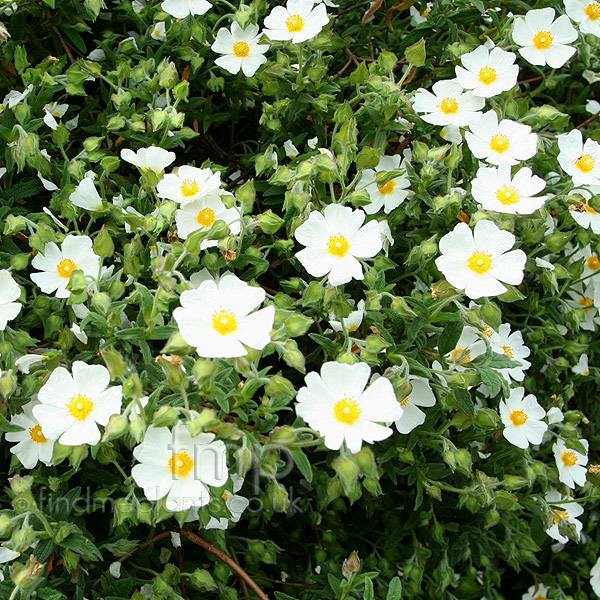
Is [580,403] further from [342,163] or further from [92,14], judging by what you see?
[92,14]

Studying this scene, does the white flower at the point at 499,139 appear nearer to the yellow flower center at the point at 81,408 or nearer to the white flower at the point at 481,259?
the white flower at the point at 481,259

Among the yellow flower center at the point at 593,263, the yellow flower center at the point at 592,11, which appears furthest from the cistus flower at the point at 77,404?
the yellow flower center at the point at 592,11

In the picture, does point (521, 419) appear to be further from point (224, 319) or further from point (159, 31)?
point (159, 31)

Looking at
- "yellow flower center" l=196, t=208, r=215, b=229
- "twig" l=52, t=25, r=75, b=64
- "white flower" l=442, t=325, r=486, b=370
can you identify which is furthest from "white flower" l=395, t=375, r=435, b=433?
"twig" l=52, t=25, r=75, b=64

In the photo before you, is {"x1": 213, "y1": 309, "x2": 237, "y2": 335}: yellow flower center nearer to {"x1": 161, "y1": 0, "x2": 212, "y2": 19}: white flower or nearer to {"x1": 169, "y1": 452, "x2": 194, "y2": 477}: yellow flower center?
{"x1": 169, "y1": 452, "x2": 194, "y2": 477}: yellow flower center

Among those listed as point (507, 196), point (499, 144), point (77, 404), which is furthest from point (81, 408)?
point (499, 144)
